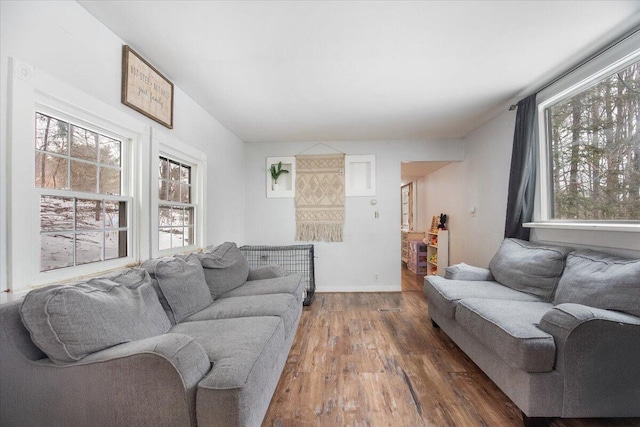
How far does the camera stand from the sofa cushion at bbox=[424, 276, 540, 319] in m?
2.40

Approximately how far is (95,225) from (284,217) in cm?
291

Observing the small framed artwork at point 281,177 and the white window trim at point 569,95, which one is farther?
the small framed artwork at point 281,177

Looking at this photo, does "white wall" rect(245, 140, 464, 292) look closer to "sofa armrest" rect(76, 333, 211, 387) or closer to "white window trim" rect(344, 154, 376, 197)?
"white window trim" rect(344, 154, 376, 197)

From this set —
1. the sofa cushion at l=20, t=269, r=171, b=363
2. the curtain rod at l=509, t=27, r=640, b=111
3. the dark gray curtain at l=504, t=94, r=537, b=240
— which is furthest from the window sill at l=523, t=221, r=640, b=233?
the sofa cushion at l=20, t=269, r=171, b=363

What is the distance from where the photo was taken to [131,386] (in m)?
1.14

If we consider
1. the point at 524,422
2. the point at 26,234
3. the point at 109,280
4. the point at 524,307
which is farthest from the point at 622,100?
the point at 26,234

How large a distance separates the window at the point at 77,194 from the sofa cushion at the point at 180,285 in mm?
337

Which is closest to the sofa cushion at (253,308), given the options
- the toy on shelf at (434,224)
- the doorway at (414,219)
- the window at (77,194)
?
the window at (77,194)

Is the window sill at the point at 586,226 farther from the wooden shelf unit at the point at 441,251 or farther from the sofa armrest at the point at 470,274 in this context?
the wooden shelf unit at the point at 441,251

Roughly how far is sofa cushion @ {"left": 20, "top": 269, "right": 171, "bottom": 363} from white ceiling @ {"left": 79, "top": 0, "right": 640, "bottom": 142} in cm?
160

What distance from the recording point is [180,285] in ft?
6.54

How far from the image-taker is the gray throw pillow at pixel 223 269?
2480 mm

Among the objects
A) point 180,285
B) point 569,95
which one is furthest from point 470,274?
point 180,285

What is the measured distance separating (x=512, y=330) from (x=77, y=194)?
2656 millimetres
